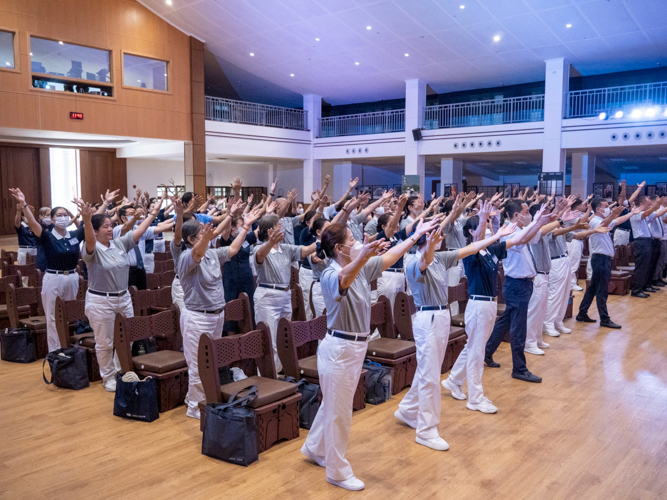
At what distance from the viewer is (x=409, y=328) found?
5.48m

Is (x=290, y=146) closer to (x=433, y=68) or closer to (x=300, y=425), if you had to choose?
(x=433, y=68)

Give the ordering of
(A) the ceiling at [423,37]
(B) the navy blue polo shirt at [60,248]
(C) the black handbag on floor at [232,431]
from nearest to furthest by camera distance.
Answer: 1. (C) the black handbag on floor at [232,431]
2. (B) the navy blue polo shirt at [60,248]
3. (A) the ceiling at [423,37]

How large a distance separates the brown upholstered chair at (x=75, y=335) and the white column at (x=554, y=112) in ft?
49.5

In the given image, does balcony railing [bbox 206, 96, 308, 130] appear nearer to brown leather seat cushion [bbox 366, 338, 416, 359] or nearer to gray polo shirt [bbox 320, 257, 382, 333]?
brown leather seat cushion [bbox 366, 338, 416, 359]

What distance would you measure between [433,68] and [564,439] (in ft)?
53.8

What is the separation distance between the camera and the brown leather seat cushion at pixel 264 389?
374 cm

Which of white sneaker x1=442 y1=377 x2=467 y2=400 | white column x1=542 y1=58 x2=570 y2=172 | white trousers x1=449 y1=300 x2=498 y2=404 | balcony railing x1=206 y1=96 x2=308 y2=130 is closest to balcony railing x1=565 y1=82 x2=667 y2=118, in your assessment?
white column x1=542 y1=58 x2=570 y2=172

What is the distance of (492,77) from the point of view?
1911cm

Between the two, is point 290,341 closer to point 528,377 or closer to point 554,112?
point 528,377

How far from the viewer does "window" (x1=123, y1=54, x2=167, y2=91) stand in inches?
634

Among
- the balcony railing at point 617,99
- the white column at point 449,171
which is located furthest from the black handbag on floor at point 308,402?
the white column at point 449,171

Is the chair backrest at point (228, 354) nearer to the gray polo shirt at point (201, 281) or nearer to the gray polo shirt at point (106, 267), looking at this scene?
the gray polo shirt at point (201, 281)

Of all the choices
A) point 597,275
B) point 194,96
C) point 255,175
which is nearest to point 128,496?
point 597,275

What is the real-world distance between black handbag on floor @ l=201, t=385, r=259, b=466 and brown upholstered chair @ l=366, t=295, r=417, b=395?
1.54 metres
